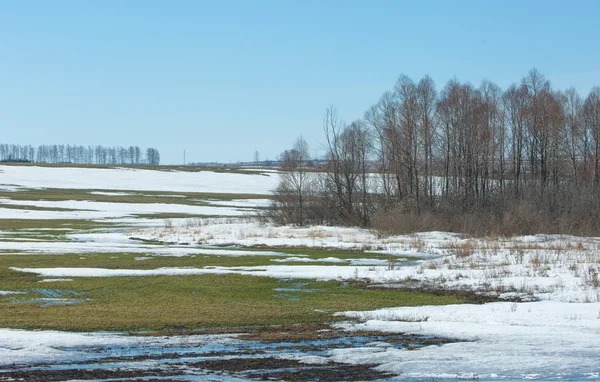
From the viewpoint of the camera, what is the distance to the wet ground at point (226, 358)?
8.88 meters

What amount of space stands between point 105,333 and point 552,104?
60853 mm

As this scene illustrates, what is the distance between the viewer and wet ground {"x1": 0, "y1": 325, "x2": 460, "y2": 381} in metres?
8.88

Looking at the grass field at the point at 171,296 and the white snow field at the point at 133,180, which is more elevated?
the white snow field at the point at 133,180

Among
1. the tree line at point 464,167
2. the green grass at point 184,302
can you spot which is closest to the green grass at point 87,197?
the tree line at point 464,167

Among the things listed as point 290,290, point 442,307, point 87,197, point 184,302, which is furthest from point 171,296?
point 87,197

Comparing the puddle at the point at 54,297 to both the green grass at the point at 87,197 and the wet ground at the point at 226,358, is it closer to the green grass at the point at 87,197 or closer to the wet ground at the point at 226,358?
the wet ground at the point at 226,358

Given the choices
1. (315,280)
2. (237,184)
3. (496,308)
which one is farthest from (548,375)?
(237,184)

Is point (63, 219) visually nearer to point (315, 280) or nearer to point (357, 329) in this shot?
point (315, 280)

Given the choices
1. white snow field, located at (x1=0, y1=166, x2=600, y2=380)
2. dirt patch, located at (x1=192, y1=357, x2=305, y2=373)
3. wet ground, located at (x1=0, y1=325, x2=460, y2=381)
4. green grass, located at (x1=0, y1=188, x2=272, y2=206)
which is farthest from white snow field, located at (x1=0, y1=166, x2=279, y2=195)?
dirt patch, located at (x1=192, y1=357, x2=305, y2=373)

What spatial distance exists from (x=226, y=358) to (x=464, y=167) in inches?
2260

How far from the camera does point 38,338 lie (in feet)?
36.9

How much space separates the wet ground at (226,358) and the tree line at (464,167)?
33173mm

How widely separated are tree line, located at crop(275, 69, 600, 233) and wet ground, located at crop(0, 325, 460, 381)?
109 feet

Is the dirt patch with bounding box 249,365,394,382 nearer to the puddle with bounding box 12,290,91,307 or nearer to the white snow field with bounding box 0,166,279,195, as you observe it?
the puddle with bounding box 12,290,91,307
